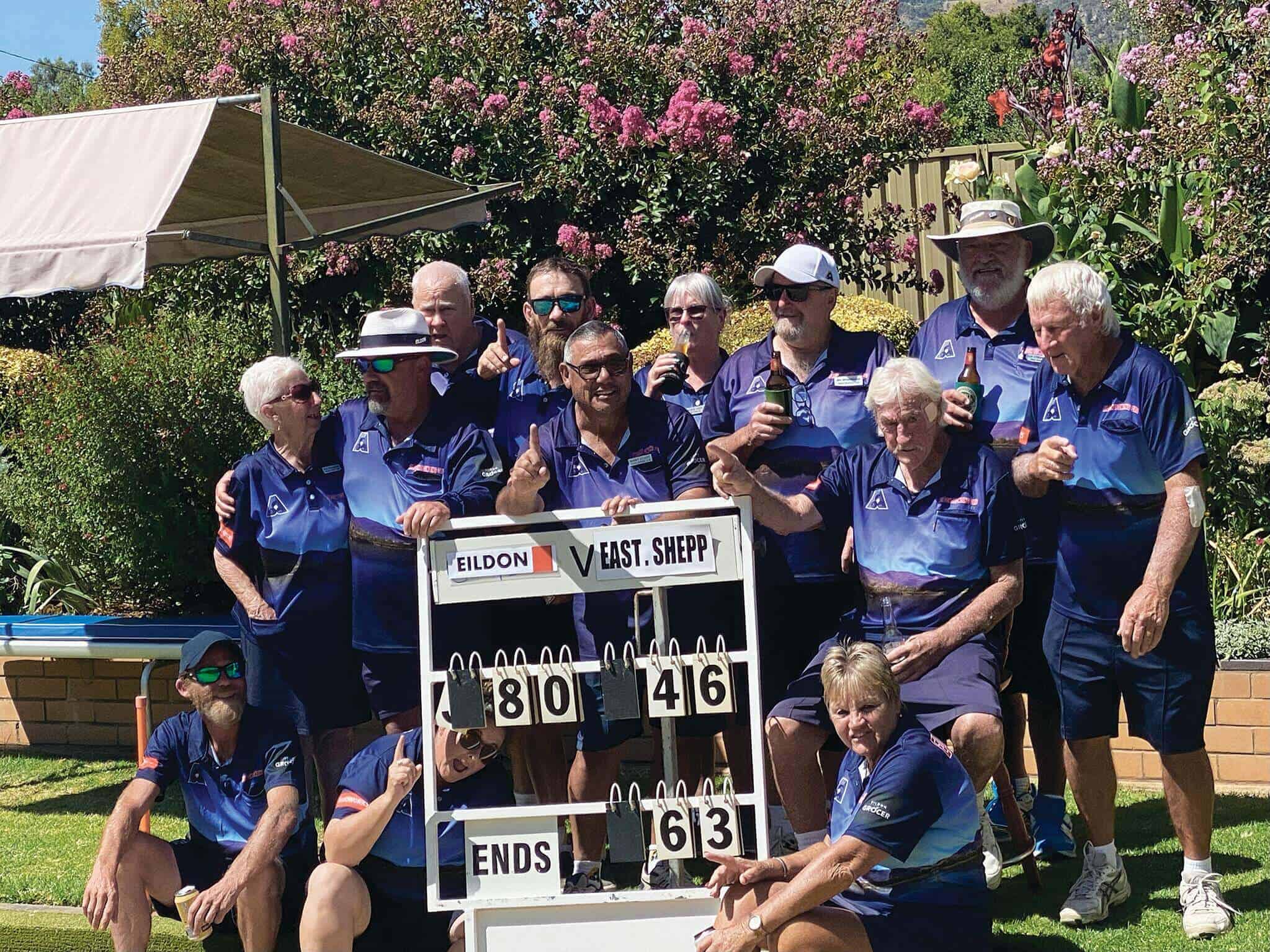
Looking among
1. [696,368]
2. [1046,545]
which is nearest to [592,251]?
[696,368]

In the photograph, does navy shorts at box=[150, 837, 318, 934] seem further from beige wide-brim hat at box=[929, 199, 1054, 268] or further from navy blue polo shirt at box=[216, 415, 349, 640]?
beige wide-brim hat at box=[929, 199, 1054, 268]

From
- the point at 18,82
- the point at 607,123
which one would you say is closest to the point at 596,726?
the point at 607,123

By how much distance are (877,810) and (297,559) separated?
2288 millimetres

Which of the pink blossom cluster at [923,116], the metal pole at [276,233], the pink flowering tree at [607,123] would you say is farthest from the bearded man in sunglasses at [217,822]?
the pink blossom cluster at [923,116]

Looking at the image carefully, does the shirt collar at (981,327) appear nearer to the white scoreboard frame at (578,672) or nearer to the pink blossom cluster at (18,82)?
the white scoreboard frame at (578,672)

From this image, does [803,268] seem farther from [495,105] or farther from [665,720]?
[495,105]

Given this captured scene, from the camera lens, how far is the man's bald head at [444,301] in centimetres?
572

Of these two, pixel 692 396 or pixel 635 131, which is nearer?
pixel 692 396

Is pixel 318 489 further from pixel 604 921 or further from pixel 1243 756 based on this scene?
pixel 1243 756

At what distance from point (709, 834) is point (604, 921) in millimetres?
416

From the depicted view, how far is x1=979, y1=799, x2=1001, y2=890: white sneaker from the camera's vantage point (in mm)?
5023

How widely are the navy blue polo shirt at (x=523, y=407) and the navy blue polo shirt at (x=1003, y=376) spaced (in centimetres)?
127

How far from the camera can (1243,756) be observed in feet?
20.1

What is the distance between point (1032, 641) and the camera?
Result: 17.6ft
